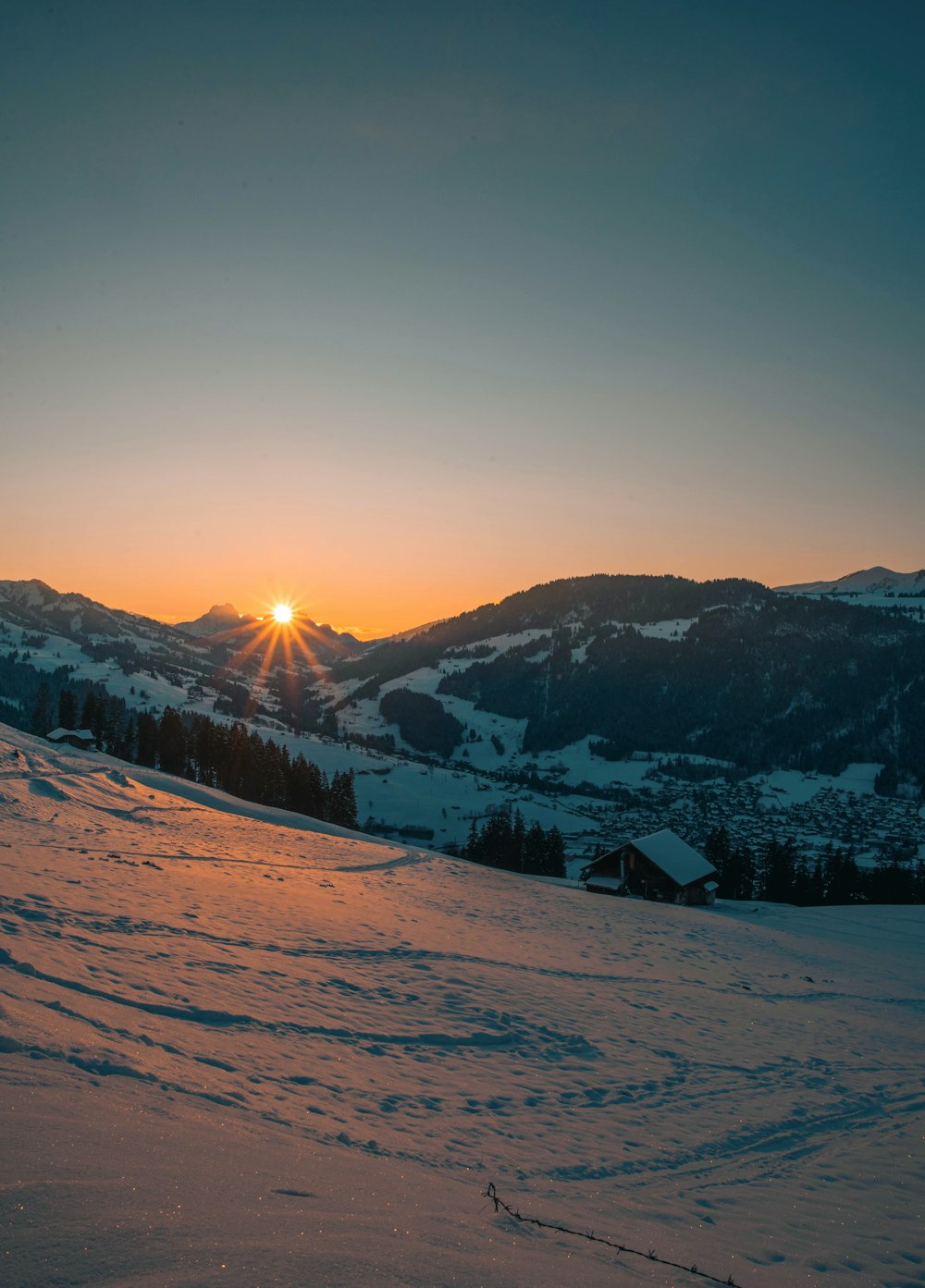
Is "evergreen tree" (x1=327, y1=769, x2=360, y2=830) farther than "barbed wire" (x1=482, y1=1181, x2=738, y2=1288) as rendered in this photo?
Yes

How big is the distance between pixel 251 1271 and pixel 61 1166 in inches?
83.5

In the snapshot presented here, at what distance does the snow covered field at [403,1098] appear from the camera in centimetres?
627

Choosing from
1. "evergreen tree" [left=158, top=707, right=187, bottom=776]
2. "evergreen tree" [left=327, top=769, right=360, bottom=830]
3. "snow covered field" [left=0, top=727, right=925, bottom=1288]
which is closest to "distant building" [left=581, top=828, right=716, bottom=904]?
"snow covered field" [left=0, top=727, right=925, bottom=1288]

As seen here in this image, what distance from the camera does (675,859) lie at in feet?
159

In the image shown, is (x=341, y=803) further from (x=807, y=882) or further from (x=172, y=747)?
(x=807, y=882)

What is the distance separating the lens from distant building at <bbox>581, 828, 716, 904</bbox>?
47062 millimetres

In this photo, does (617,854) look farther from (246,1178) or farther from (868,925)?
(246,1178)

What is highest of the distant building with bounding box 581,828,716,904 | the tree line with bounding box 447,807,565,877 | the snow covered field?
the snow covered field

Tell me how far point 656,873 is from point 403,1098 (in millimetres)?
40696

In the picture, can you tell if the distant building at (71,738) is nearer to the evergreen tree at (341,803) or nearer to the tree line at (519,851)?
the evergreen tree at (341,803)

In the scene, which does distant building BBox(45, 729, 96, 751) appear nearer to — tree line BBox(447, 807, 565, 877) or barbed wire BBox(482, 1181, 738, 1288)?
tree line BBox(447, 807, 565, 877)

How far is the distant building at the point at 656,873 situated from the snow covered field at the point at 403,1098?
21.7 metres

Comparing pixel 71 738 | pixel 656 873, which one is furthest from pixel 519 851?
pixel 71 738

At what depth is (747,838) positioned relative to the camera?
13738cm
